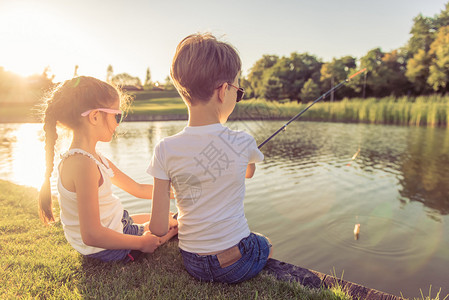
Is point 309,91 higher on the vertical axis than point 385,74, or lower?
lower

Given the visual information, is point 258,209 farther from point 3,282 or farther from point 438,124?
point 438,124

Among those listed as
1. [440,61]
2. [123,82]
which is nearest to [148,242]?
[123,82]

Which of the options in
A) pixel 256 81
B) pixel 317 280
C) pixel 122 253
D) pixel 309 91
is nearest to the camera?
pixel 317 280

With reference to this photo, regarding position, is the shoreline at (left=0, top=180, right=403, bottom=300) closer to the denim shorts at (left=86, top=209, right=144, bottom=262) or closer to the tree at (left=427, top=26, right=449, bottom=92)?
the denim shorts at (left=86, top=209, right=144, bottom=262)

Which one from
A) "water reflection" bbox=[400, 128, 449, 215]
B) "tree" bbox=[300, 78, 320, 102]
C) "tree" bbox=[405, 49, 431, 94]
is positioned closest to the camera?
"water reflection" bbox=[400, 128, 449, 215]

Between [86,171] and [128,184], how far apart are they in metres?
0.65

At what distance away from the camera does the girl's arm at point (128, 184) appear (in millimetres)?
2189

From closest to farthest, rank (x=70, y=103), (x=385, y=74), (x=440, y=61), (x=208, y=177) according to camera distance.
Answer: (x=208, y=177) < (x=70, y=103) < (x=440, y=61) < (x=385, y=74)

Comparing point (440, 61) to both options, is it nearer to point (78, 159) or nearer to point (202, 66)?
point (202, 66)

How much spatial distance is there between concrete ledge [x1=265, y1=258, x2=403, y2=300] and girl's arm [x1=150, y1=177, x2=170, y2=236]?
0.84 m

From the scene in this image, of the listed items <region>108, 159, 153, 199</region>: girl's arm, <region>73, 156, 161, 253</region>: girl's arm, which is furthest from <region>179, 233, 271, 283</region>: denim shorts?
<region>108, 159, 153, 199</region>: girl's arm

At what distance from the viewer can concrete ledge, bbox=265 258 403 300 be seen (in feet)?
5.74

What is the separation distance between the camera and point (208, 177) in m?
1.52

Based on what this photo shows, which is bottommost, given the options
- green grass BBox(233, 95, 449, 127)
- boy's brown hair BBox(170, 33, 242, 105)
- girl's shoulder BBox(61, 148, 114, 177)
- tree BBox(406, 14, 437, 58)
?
girl's shoulder BBox(61, 148, 114, 177)
